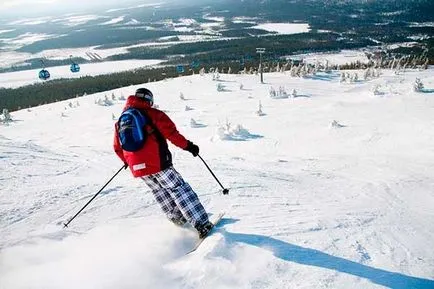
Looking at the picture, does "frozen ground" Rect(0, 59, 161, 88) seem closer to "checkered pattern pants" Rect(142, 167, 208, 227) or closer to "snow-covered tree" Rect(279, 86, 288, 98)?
"snow-covered tree" Rect(279, 86, 288, 98)

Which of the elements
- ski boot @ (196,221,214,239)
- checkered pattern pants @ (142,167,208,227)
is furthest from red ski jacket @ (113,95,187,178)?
ski boot @ (196,221,214,239)

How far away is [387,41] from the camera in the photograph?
327ft

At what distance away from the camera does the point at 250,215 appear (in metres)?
5.75

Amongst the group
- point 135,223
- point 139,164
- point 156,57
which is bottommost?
point 156,57

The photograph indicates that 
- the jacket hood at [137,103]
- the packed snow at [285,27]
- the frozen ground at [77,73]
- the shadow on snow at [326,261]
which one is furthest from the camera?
the packed snow at [285,27]

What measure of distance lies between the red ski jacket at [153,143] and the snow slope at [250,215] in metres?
0.84

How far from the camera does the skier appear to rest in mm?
4766

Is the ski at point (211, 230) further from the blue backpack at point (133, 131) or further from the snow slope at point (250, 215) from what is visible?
the blue backpack at point (133, 131)

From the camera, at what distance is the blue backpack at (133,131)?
15.4ft

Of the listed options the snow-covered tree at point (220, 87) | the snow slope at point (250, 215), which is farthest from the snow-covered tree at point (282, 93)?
the snow slope at point (250, 215)

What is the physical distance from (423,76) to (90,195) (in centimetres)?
1731

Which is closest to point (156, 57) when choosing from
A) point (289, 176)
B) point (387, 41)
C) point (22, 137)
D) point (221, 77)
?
point (387, 41)

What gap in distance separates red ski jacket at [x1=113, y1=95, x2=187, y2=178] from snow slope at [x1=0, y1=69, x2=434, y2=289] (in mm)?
838

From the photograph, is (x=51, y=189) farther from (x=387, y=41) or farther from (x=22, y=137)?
(x=387, y=41)
